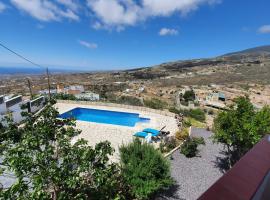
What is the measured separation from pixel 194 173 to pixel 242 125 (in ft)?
10.2

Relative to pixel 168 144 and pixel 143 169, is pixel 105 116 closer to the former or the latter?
pixel 168 144

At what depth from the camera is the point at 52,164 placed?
3410mm

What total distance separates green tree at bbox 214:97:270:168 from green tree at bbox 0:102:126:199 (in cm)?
624

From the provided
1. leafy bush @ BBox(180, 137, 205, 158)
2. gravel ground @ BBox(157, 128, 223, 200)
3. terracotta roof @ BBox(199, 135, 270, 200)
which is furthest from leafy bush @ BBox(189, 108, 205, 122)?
terracotta roof @ BBox(199, 135, 270, 200)

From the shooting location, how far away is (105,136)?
48.1ft

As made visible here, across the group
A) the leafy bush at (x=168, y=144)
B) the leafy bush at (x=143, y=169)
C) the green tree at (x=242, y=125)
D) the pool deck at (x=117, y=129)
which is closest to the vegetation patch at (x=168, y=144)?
the leafy bush at (x=168, y=144)

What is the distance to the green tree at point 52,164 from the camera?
3.25m

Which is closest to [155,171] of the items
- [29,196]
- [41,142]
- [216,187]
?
[41,142]

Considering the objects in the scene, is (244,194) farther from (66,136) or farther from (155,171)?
(155,171)

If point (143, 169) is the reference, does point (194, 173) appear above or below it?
below

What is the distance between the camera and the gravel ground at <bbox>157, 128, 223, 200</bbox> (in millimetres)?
8458

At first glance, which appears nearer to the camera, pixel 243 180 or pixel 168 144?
pixel 243 180

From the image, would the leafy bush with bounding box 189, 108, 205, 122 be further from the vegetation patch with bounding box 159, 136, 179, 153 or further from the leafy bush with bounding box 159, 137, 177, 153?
the leafy bush with bounding box 159, 137, 177, 153

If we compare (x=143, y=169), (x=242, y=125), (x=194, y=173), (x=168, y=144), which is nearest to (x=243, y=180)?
(x=143, y=169)
